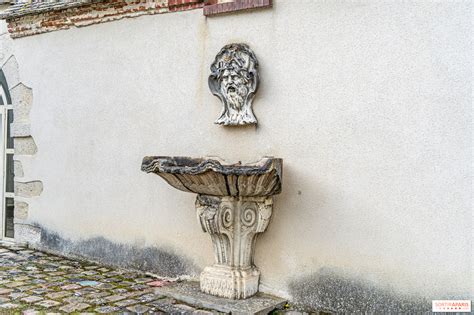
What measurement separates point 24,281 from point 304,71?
10.5 ft

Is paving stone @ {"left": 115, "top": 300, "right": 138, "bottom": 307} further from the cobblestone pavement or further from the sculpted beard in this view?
the sculpted beard

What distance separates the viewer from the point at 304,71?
4.02 metres

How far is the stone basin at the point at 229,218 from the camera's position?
3826 mm

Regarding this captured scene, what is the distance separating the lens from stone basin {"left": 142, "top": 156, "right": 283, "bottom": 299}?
3.83 meters

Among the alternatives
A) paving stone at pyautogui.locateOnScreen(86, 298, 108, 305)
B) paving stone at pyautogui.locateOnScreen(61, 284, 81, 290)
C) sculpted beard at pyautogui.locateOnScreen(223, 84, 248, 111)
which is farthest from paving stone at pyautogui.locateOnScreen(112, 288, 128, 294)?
sculpted beard at pyautogui.locateOnScreen(223, 84, 248, 111)

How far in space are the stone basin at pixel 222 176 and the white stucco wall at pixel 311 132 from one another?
388 millimetres

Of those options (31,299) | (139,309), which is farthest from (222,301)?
(31,299)

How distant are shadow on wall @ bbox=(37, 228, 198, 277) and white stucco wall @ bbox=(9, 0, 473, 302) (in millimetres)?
108

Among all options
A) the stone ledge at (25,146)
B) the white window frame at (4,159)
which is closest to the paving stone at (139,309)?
the stone ledge at (25,146)

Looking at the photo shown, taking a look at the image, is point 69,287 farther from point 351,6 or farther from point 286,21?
point 351,6

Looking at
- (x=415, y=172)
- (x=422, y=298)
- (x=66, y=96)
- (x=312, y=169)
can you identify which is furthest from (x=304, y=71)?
(x=66, y=96)

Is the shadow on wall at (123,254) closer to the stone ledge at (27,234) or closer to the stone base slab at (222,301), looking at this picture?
the stone ledge at (27,234)

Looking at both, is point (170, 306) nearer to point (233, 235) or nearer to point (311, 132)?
point (233, 235)

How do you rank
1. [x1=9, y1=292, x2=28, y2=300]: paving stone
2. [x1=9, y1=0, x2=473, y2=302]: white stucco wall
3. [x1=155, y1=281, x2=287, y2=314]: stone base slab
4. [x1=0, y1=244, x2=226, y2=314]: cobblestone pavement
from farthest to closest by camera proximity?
[x1=9, y1=292, x2=28, y2=300]: paving stone, [x1=0, y1=244, x2=226, y2=314]: cobblestone pavement, [x1=155, y1=281, x2=287, y2=314]: stone base slab, [x1=9, y1=0, x2=473, y2=302]: white stucco wall
